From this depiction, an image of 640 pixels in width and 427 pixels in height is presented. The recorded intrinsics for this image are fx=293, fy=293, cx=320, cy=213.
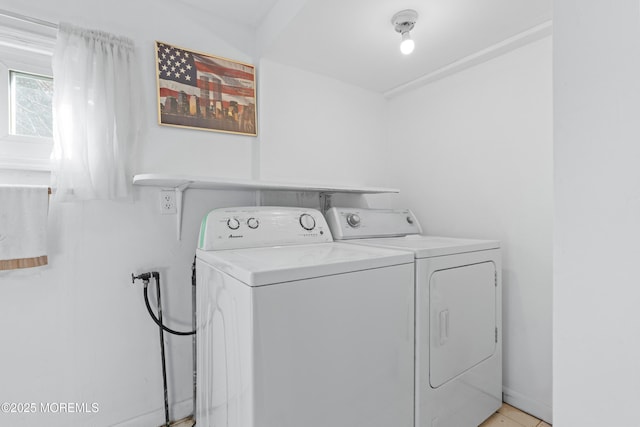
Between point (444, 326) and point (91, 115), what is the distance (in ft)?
6.18

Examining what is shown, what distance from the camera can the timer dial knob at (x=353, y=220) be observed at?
1.81m

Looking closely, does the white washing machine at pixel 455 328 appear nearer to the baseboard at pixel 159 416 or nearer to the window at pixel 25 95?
the baseboard at pixel 159 416

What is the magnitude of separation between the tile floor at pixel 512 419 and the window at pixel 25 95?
2568 mm

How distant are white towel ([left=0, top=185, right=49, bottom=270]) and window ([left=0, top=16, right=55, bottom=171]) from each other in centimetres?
14

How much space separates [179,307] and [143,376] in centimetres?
37

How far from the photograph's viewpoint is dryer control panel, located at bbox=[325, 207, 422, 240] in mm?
1775

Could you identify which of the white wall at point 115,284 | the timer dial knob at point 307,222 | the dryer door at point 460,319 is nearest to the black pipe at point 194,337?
the white wall at point 115,284

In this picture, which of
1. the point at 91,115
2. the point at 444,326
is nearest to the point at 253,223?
the point at 91,115

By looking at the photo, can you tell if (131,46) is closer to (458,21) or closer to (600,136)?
(458,21)

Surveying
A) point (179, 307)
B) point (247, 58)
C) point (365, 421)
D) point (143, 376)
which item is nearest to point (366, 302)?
point (365, 421)

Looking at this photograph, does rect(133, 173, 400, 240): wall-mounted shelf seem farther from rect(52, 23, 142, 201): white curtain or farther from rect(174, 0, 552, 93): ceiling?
rect(174, 0, 552, 93): ceiling

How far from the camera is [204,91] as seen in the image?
1684 millimetres

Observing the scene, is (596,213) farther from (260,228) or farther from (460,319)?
(260,228)

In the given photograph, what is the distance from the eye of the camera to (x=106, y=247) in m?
1.44
